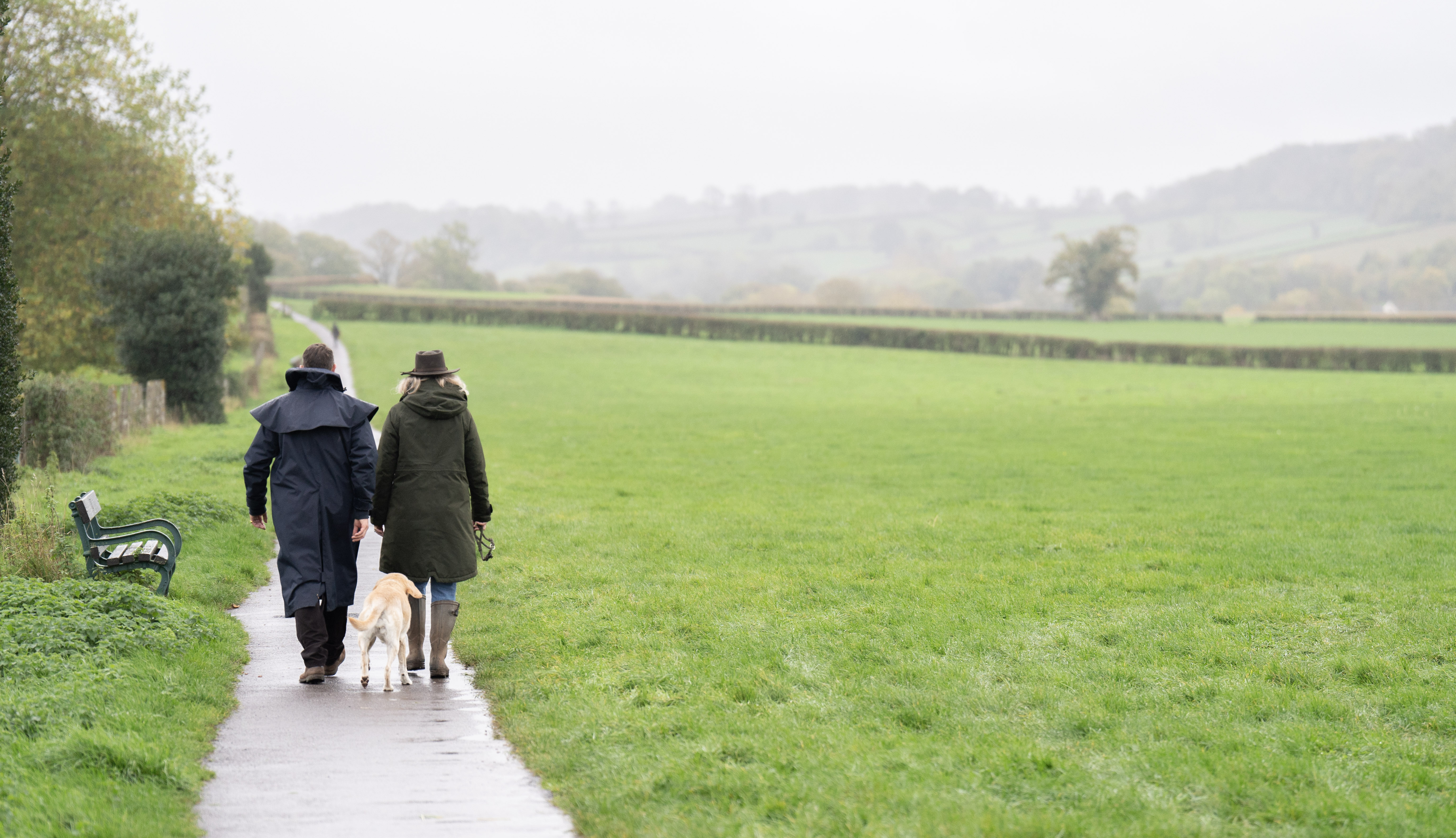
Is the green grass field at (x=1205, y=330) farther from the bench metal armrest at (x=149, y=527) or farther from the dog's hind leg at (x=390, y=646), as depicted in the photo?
the dog's hind leg at (x=390, y=646)

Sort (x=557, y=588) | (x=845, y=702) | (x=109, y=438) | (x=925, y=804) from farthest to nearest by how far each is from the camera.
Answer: (x=109, y=438)
(x=557, y=588)
(x=845, y=702)
(x=925, y=804)

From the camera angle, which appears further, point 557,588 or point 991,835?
point 557,588

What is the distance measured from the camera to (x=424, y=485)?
292 inches

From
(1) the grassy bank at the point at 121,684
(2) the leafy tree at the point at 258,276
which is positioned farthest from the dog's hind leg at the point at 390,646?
(2) the leafy tree at the point at 258,276

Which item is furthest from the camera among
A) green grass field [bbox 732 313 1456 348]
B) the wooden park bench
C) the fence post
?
green grass field [bbox 732 313 1456 348]

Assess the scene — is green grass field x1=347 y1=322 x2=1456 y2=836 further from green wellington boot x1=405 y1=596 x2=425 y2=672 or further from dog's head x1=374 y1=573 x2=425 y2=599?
dog's head x1=374 y1=573 x2=425 y2=599

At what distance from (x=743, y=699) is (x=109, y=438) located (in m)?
16.1

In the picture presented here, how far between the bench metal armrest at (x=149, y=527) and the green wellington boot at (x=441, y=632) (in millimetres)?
2795

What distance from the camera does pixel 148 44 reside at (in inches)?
1242

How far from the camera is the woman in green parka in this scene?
7.39m

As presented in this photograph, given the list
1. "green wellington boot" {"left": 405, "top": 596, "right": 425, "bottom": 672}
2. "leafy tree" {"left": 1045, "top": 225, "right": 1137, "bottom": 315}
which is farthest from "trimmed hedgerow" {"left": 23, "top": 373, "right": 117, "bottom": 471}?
"leafy tree" {"left": 1045, "top": 225, "right": 1137, "bottom": 315}

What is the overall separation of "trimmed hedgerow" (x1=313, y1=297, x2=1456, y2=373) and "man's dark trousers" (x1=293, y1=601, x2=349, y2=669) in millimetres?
57374

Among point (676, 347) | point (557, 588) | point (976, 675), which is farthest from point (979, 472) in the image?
point (676, 347)

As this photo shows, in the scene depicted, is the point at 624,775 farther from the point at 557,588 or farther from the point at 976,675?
the point at 557,588
